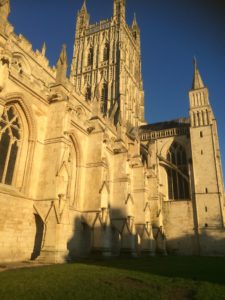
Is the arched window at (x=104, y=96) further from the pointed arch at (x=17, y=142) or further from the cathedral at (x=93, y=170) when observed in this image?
the pointed arch at (x=17, y=142)

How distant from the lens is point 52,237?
39.3 ft

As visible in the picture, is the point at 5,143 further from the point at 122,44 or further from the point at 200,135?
the point at 122,44

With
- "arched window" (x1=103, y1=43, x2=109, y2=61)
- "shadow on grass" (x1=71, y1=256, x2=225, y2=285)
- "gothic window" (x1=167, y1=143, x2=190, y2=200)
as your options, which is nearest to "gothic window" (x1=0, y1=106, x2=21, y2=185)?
"shadow on grass" (x1=71, y1=256, x2=225, y2=285)

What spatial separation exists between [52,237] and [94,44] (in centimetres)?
4722

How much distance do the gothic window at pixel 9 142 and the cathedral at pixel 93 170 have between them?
0.05 meters

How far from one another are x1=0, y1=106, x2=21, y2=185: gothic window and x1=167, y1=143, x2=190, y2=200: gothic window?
24.5 m

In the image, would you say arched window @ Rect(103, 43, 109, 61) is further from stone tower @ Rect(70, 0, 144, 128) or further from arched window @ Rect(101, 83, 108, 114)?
arched window @ Rect(101, 83, 108, 114)

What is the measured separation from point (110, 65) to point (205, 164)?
26.9 meters

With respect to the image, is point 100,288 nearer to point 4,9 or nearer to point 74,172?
point 74,172

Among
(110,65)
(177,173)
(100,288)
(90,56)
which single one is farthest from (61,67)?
(90,56)

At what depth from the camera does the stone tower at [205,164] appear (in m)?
28.7

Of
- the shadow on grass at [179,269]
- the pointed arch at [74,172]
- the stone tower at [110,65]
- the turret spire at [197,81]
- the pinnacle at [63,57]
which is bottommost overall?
the shadow on grass at [179,269]

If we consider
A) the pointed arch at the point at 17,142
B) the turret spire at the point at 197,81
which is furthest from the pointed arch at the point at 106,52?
the pointed arch at the point at 17,142

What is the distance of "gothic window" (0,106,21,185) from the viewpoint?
1264 cm
